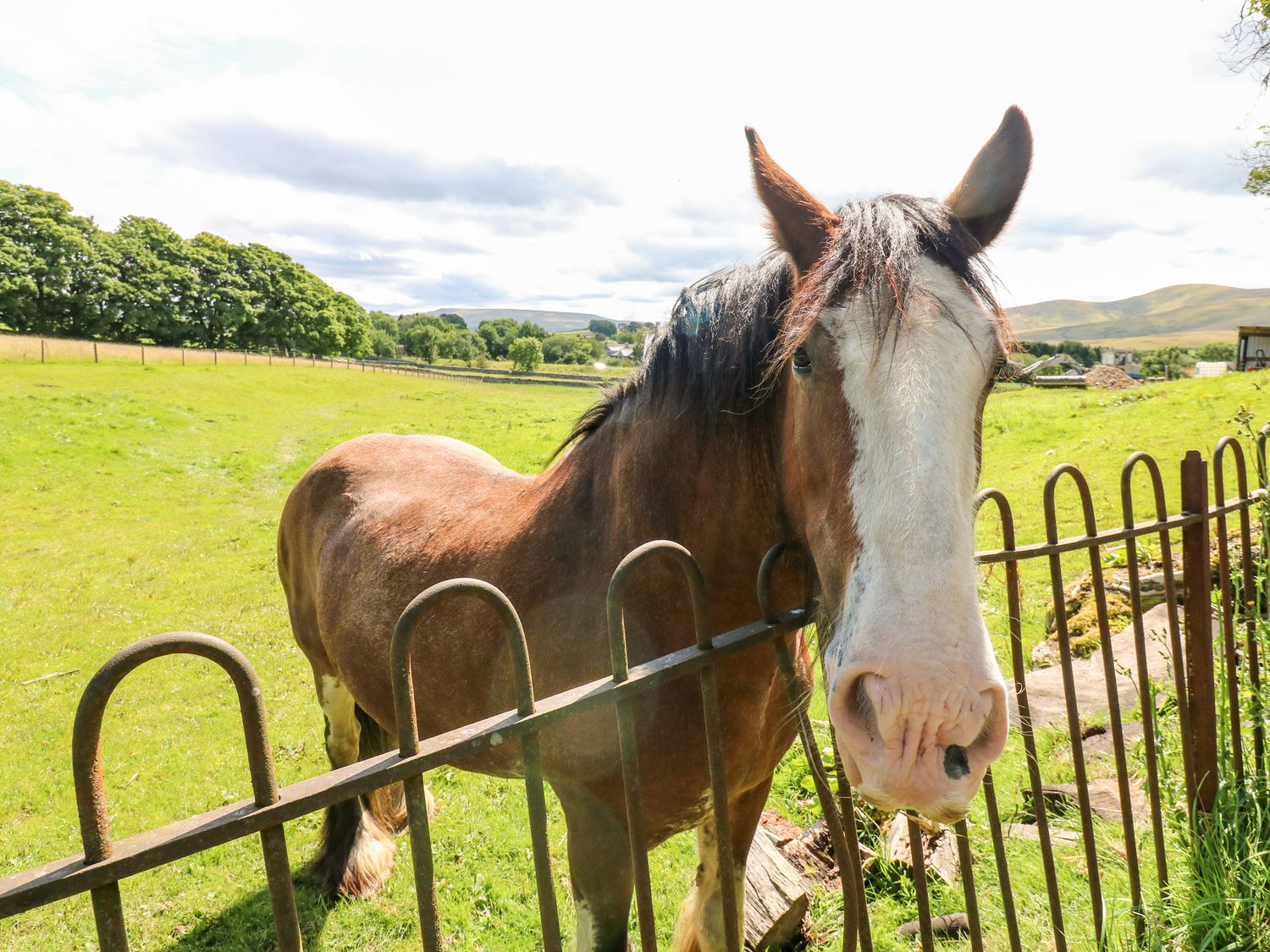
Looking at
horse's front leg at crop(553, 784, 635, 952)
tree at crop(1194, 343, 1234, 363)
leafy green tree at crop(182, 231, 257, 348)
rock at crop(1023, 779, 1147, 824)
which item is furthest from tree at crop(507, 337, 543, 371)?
tree at crop(1194, 343, 1234, 363)

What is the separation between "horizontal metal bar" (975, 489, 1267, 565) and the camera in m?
2.40

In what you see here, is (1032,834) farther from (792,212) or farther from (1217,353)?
(1217,353)

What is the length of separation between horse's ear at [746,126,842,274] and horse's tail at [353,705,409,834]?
11.4 ft

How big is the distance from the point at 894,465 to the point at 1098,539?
1.72m

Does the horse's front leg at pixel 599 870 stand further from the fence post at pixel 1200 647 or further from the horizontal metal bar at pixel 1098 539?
the fence post at pixel 1200 647

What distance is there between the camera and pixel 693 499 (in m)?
2.16

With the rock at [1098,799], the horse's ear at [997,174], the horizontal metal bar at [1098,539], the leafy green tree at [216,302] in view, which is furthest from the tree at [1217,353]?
the leafy green tree at [216,302]

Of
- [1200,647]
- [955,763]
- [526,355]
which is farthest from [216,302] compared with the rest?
[955,763]

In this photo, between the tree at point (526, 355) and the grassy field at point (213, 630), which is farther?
the tree at point (526, 355)

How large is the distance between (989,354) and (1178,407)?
15.8m

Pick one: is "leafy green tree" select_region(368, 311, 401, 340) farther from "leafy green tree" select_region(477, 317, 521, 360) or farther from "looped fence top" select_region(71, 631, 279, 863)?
"looped fence top" select_region(71, 631, 279, 863)

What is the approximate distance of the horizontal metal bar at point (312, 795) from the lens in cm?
89

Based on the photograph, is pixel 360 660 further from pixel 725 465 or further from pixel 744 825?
pixel 725 465

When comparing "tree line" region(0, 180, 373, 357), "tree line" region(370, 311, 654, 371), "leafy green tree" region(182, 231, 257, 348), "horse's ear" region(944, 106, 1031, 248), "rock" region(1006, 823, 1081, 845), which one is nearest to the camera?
"horse's ear" region(944, 106, 1031, 248)
